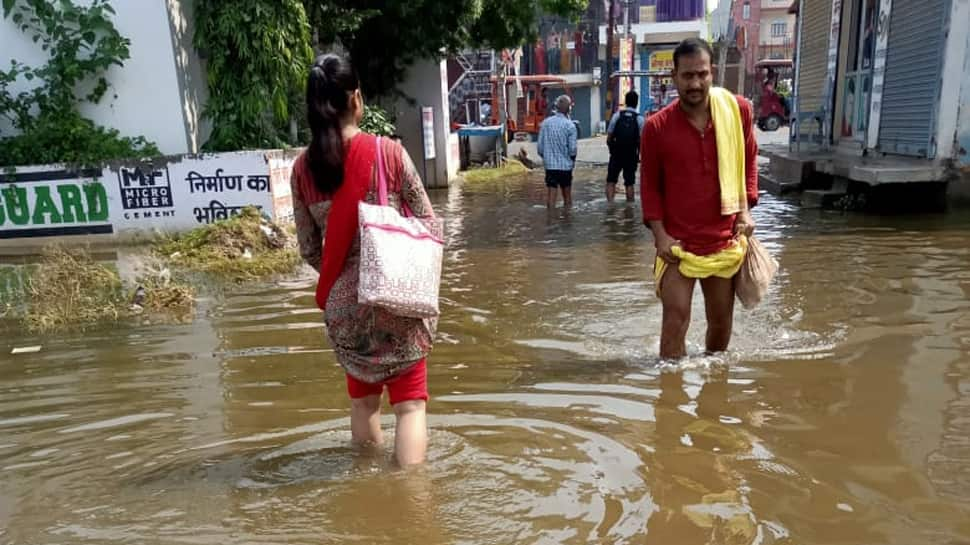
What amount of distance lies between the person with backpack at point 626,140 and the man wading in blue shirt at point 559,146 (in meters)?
0.66

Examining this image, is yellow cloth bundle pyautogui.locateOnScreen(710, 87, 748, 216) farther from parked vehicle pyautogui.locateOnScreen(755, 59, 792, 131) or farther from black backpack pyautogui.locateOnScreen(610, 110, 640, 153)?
parked vehicle pyautogui.locateOnScreen(755, 59, 792, 131)

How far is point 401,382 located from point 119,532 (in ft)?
3.57

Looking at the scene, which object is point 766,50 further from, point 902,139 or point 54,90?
point 54,90

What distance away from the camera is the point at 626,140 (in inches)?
459

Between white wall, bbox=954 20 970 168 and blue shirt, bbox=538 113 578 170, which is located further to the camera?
blue shirt, bbox=538 113 578 170

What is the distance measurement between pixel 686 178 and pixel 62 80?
7471 millimetres

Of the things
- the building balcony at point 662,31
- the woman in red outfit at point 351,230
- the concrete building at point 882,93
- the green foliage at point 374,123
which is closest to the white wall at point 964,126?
the concrete building at point 882,93

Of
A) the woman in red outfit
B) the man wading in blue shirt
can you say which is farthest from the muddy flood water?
the man wading in blue shirt

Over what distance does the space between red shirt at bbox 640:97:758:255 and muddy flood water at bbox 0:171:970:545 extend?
2.49ft

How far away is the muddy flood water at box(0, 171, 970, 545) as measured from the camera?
2584 mm

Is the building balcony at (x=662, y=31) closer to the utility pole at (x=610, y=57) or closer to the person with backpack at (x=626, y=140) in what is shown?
the utility pole at (x=610, y=57)

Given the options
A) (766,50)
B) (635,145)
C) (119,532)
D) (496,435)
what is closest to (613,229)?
(635,145)

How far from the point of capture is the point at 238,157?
838cm

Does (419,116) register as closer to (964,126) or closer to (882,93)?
(882,93)
